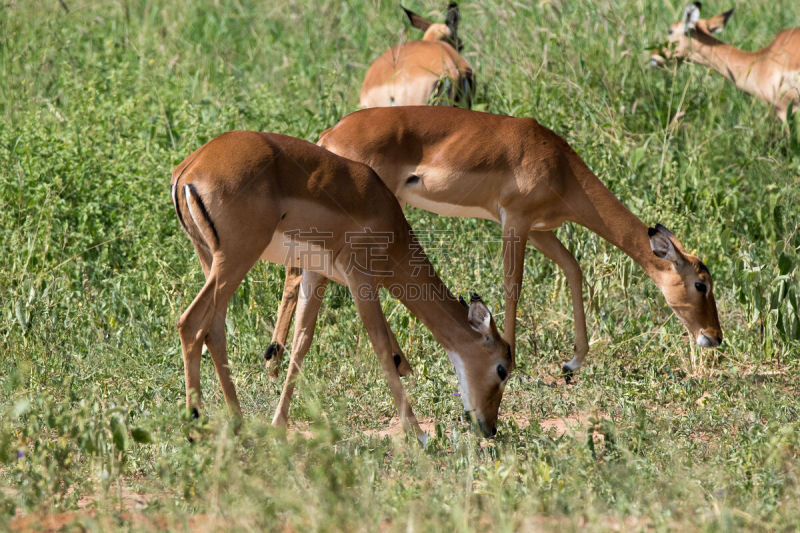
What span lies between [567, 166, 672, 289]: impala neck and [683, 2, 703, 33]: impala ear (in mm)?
3851

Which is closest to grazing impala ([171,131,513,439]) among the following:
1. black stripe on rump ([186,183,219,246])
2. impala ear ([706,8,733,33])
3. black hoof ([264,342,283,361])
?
black stripe on rump ([186,183,219,246])

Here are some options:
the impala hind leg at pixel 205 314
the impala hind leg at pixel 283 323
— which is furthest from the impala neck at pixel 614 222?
the impala hind leg at pixel 205 314

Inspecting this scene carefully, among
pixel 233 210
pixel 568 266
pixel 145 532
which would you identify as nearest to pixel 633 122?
pixel 568 266

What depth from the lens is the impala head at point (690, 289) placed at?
6238 millimetres

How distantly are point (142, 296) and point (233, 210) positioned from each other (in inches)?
79.5

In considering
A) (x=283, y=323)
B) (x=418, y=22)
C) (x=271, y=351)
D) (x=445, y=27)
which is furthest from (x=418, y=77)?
(x=271, y=351)

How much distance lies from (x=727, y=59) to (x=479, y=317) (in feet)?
18.9

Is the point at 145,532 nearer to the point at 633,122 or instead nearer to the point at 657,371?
the point at 657,371

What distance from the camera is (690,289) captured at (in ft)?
20.7

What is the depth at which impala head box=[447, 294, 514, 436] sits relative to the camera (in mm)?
5172

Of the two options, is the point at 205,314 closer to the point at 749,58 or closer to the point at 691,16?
the point at 691,16

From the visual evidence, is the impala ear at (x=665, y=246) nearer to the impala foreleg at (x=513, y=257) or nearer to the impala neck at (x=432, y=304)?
the impala foreleg at (x=513, y=257)

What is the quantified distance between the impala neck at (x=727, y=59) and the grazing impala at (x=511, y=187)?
3754 mm

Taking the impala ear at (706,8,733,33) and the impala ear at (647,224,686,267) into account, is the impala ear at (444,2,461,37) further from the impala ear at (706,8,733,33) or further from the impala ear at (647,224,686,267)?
the impala ear at (647,224,686,267)
